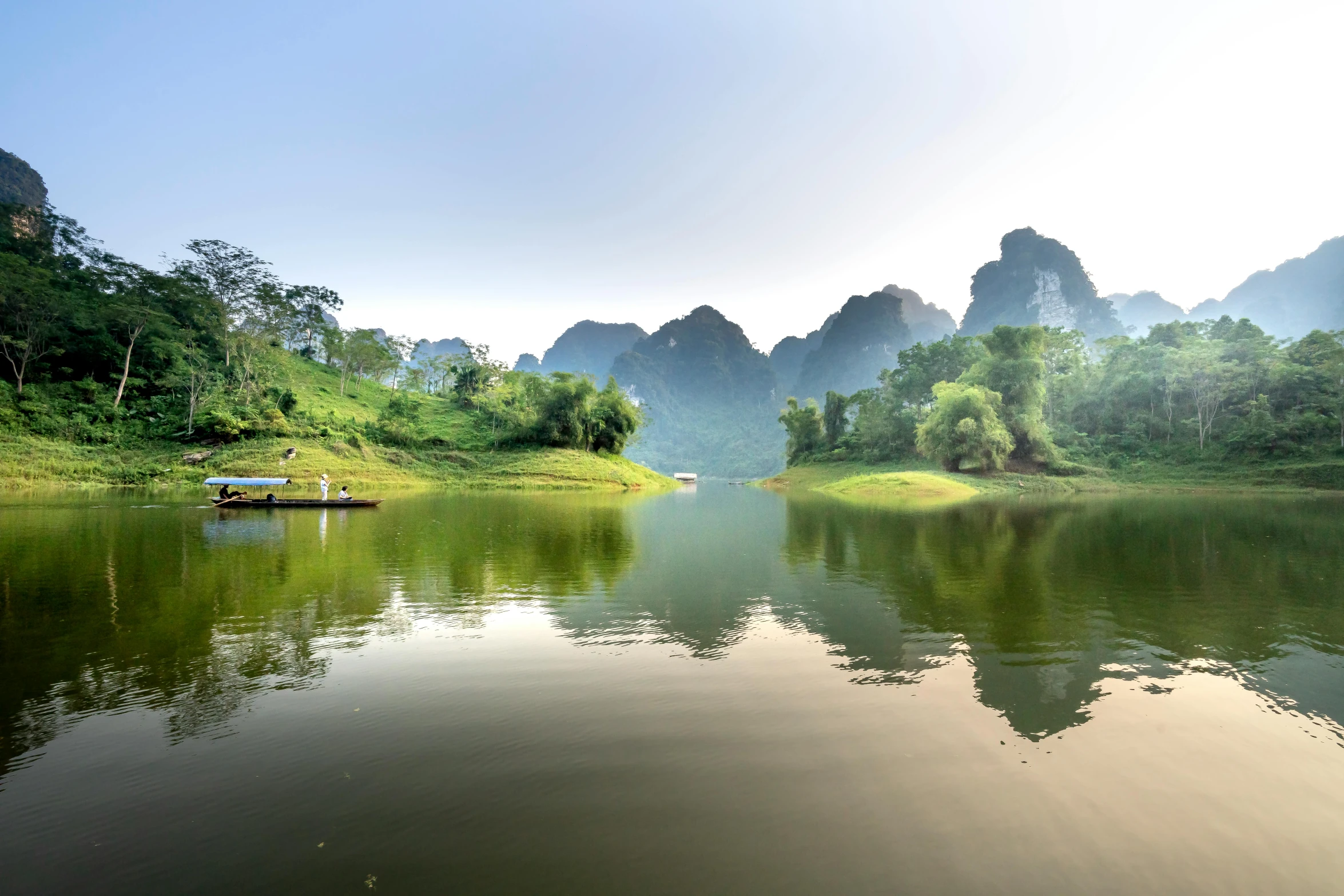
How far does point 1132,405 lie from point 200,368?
95.2 meters

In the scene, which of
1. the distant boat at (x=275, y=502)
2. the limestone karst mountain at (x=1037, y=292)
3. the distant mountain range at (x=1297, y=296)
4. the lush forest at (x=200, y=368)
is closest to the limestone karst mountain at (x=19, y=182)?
the lush forest at (x=200, y=368)

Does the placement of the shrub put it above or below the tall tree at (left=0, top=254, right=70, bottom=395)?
below

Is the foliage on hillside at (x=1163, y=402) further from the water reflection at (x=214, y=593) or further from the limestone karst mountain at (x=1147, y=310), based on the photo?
the limestone karst mountain at (x=1147, y=310)

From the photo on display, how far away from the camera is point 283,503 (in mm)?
26812

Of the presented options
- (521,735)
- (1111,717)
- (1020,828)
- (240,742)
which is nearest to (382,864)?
(521,735)

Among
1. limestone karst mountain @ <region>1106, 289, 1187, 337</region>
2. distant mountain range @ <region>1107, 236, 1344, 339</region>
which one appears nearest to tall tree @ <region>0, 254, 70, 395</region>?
distant mountain range @ <region>1107, 236, 1344, 339</region>

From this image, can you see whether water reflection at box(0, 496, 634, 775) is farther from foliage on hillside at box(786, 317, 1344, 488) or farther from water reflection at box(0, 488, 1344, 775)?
foliage on hillside at box(786, 317, 1344, 488)

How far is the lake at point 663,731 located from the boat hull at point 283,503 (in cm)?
1418

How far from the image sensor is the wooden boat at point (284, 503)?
26625mm

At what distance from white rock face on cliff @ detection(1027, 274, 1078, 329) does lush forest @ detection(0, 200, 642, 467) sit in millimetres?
141819

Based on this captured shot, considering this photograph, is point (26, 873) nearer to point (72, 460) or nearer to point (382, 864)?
point (382, 864)

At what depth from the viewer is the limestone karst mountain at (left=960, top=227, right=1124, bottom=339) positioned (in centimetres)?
15238

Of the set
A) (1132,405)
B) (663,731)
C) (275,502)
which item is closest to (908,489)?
(1132,405)

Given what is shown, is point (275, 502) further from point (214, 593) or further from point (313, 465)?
point (313, 465)
